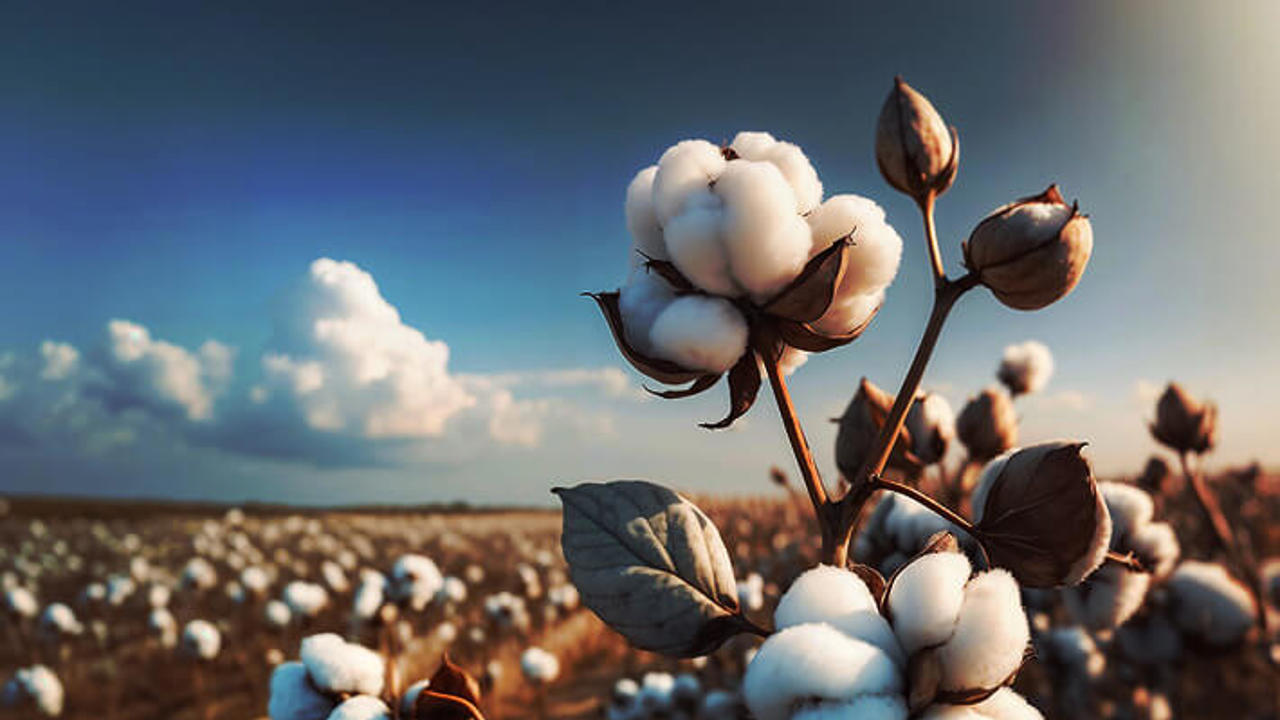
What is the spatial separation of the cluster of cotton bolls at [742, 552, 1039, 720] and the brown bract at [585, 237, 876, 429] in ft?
0.40

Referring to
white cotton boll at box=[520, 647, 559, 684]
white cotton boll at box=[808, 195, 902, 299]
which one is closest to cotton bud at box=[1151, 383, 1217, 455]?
white cotton boll at box=[808, 195, 902, 299]

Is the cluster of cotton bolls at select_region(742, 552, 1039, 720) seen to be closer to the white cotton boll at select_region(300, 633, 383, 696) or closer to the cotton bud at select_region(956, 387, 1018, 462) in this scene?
the white cotton boll at select_region(300, 633, 383, 696)

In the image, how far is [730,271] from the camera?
0.38 meters

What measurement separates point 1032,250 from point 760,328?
16cm

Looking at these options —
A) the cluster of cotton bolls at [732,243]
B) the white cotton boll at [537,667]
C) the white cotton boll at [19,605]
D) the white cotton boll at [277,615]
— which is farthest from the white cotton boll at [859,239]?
the white cotton boll at [19,605]

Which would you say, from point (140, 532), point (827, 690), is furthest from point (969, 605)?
point (140, 532)

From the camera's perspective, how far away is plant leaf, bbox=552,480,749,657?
0.37 m

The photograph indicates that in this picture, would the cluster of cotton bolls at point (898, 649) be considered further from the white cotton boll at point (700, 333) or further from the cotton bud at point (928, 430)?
the cotton bud at point (928, 430)

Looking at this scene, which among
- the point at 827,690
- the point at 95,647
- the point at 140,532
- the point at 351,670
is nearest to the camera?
the point at 827,690

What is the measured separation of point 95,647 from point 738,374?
731 cm

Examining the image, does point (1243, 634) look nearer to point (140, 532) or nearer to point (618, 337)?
point (618, 337)

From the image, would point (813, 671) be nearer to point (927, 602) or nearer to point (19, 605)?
point (927, 602)

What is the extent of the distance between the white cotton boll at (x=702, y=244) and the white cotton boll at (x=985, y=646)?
19 cm

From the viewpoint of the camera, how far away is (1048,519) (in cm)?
40
